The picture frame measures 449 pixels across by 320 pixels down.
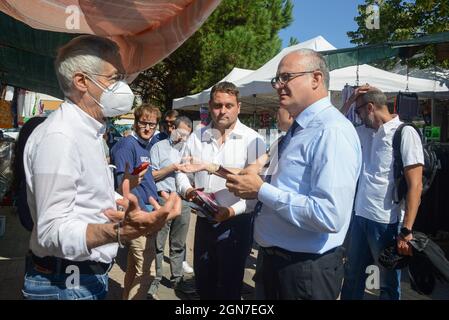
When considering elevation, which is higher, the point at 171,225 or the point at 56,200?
the point at 56,200

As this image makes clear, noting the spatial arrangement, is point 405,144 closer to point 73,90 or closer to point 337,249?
point 337,249

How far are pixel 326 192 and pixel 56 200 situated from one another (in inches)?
43.5

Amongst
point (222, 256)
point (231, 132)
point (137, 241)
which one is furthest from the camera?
point (137, 241)

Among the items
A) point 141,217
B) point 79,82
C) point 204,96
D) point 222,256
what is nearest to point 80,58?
point 79,82

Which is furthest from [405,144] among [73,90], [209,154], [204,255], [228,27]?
[228,27]

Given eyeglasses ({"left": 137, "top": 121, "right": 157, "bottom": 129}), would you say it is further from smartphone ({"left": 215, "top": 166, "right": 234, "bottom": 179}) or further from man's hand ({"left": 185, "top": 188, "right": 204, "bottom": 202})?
smartphone ({"left": 215, "top": 166, "right": 234, "bottom": 179})

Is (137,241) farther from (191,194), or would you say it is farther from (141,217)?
(141,217)

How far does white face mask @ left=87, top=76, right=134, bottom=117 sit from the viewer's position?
1.81 metres

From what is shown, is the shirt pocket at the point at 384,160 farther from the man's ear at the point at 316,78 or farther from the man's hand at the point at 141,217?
the man's hand at the point at 141,217

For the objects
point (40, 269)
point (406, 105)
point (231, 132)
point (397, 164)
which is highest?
point (406, 105)

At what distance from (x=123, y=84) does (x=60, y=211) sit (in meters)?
0.66

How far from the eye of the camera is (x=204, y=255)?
3055 mm

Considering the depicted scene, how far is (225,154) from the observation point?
305 centimetres

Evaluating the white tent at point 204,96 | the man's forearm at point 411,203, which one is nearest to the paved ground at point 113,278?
the man's forearm at point 411,203
